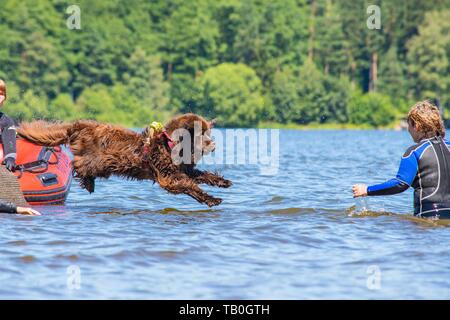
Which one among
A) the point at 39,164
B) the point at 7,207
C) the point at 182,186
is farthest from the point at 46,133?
the point at 182,186

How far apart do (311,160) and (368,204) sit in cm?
997

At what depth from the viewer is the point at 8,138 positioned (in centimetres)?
882

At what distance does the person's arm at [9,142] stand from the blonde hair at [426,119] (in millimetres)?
3990

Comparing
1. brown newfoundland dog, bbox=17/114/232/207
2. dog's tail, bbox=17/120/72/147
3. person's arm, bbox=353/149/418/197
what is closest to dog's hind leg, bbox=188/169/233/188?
brown newfoundland dog, bbox=17/114/232/207

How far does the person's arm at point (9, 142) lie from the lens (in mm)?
8827

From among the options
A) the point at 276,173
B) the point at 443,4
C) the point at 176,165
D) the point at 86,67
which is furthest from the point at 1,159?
the point at 443,4

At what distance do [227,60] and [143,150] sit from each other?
181 feet

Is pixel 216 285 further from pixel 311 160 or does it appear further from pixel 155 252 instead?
pixel 311 160

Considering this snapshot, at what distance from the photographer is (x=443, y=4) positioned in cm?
6688

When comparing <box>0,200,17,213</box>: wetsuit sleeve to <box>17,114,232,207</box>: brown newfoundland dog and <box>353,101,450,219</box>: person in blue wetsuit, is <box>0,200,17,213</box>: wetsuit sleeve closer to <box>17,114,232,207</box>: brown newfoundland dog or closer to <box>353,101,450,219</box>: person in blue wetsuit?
<box>17,114,232,207</box>: brown newfoundland dog

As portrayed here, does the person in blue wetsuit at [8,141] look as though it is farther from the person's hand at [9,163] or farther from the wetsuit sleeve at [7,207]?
the wetsuit sleeve at [7,207]

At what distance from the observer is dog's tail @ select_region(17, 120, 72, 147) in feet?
29.9

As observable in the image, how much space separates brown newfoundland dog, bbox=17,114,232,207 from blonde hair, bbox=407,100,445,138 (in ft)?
6.59

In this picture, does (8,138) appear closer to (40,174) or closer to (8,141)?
(8,141)
